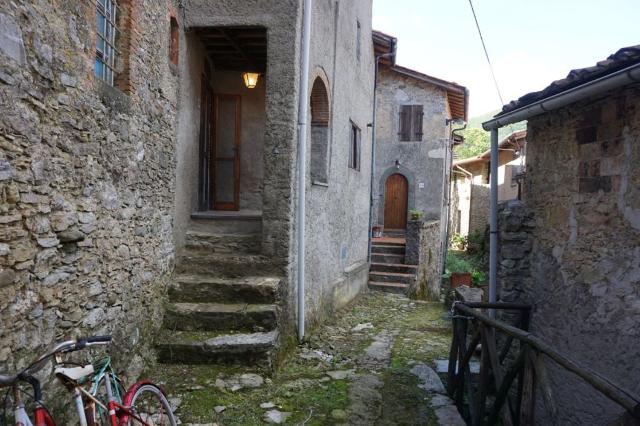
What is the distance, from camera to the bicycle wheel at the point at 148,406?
2.88 metres

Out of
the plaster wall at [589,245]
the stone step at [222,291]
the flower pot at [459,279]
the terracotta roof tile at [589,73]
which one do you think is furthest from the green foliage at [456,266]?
the terracotta roof tile at [589,73]

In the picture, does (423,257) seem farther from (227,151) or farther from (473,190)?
(473,190)

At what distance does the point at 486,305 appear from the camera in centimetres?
434

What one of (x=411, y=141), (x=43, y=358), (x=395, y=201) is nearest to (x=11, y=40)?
(x=43, y=358)

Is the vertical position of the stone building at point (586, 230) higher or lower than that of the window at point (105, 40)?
lower

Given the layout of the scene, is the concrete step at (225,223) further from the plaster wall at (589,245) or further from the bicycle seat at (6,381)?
the bicycle seat at (6,381)

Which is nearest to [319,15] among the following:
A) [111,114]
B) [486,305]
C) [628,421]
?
[111,114]

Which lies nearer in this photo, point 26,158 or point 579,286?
point 26,158

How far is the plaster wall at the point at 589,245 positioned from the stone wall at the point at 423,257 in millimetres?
7177

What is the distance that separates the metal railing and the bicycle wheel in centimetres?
235

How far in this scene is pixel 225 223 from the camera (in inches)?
242

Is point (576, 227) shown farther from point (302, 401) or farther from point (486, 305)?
point (302, 401)

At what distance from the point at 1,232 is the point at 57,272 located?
0.63m

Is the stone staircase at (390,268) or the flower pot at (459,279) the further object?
the flower pot at (459,279)
